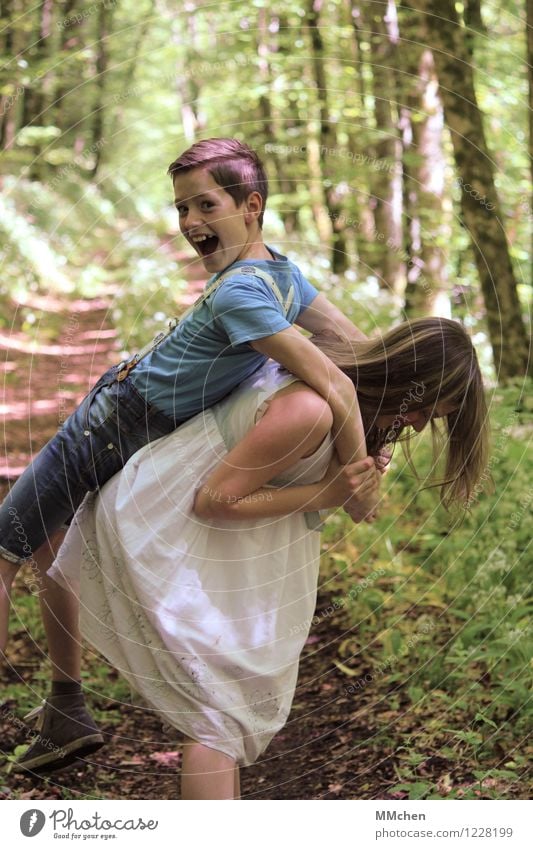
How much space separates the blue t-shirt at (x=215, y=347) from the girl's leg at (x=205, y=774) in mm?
893

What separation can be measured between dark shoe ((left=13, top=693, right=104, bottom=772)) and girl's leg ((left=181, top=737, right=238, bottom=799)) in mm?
709

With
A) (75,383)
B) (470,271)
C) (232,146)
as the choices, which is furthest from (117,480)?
(75,383)

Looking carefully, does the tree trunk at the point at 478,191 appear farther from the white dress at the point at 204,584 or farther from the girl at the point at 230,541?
the white dress at the point at 204,584

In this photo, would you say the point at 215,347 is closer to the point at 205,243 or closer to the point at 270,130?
the point at 205,243

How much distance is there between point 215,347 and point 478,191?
11.7 ft

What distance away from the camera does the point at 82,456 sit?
2703 millimetres

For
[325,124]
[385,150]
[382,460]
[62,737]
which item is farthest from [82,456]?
[385,150]

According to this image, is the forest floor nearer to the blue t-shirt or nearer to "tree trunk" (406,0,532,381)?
the blue t-shirt

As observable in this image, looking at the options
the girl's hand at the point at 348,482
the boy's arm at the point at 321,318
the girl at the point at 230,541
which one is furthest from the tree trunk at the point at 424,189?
the girl's hand at the point at 348,482

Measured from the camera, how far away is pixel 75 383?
872 centimetres

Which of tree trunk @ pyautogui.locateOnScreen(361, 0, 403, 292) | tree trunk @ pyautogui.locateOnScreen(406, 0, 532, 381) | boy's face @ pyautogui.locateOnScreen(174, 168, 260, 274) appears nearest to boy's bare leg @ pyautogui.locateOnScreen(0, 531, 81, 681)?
boy's face @ pyautogui.locateOnScreen(174, 168, 260, 274)

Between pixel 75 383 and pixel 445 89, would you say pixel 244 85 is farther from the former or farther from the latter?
pixel 445 89

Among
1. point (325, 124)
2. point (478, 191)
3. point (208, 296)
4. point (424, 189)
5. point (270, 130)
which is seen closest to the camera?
point (208, 296)
